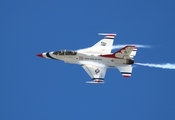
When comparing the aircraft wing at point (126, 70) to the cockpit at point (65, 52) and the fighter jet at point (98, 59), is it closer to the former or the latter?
the fighter jet at point (98, 59)

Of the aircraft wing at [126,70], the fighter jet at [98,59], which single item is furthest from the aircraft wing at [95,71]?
the aircraft wing at [126,70]

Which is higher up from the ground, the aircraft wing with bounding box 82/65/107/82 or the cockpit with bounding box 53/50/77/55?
the cockpit with bounding box 53/50/77/55

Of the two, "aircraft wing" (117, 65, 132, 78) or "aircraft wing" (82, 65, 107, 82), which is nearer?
"aircraft wing" (82, 65, 107, 82)

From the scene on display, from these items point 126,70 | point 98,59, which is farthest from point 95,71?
point 126,70

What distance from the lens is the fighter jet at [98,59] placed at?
67812 millimetres

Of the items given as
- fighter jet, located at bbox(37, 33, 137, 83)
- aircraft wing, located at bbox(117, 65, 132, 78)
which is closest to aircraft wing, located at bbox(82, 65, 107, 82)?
fighter jet, located at bbox(37, 33, 137, 83)

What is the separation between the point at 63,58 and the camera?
227 feet

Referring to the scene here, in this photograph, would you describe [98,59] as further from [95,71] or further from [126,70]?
[126,70]

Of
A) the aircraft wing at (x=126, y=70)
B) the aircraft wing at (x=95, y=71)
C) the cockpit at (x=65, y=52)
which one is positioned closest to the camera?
the aircraft wing at (x=95, y=71)

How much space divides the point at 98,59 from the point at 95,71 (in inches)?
48.4

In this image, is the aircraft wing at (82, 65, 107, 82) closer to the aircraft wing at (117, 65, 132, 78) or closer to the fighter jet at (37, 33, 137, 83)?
the fighter jet at (37, 33, 137, 83)

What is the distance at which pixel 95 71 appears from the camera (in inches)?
2675

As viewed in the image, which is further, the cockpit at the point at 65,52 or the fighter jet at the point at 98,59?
the cockpit at the point at 65,52

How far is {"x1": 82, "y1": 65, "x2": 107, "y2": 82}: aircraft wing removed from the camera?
67688 mm
